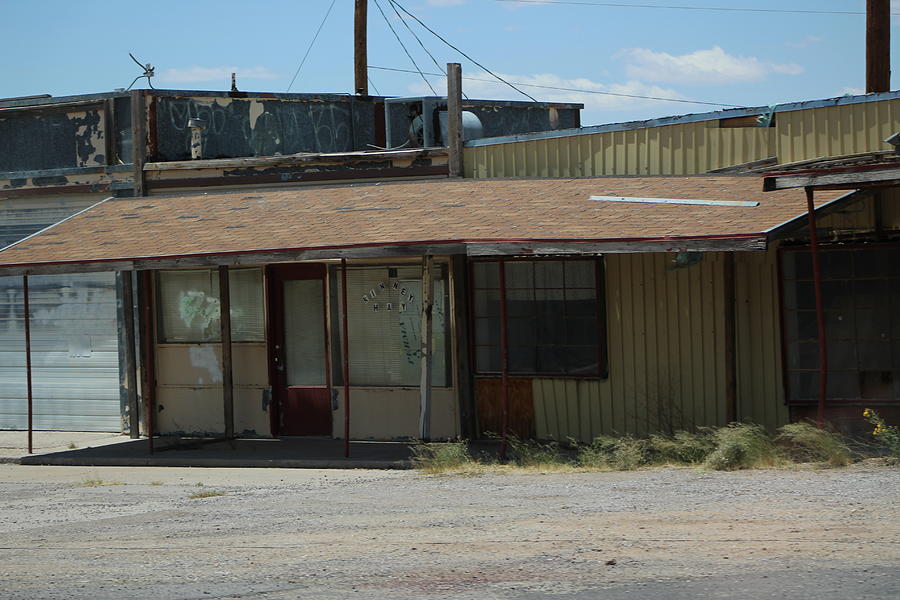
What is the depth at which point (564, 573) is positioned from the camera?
7.57 meters

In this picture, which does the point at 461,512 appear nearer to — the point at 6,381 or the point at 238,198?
the point at 238,198

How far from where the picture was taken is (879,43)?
19.3 m

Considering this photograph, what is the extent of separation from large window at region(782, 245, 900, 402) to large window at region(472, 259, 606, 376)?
224 centimetres

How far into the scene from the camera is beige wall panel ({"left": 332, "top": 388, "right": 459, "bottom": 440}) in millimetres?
15648

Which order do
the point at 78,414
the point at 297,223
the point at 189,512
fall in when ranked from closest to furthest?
the point at 189,512, the point at 297,223, the point at 78,414

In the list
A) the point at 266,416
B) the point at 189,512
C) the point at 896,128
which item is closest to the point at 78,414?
the point at 266,416

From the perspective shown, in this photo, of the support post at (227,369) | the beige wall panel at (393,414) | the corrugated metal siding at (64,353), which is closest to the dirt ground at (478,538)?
the beige wall panel at (393,414)

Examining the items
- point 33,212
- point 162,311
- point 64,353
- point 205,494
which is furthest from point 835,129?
point 33,212

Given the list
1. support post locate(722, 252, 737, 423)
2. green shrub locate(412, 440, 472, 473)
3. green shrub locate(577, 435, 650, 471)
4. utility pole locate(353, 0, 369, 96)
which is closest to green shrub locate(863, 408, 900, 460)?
support post locate(722, 252, 737, 423)

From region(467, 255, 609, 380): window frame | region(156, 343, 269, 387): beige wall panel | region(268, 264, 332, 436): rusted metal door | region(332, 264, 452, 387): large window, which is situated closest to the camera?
region(467, 255, 609, 380): window frame

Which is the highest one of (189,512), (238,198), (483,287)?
(238,198)

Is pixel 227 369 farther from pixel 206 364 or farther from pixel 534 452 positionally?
pixel 534 452

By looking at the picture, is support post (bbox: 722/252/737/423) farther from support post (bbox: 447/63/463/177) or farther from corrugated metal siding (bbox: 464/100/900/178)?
support post (bbox: 447/63/463/177)

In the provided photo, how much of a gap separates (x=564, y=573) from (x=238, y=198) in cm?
1058
